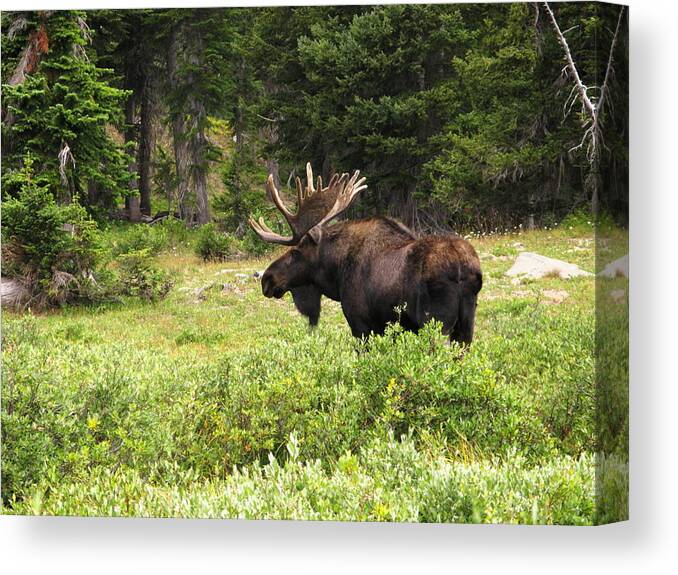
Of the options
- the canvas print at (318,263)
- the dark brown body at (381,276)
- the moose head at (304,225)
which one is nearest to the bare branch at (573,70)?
the canvas print at (318,263)

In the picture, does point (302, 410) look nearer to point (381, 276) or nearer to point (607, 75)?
point (381, 276)

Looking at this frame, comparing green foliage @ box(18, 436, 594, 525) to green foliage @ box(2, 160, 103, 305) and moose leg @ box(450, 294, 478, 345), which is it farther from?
green foliage @ box(2, 160, 103, 305)

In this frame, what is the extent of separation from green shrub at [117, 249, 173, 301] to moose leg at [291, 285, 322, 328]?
1.27 metres

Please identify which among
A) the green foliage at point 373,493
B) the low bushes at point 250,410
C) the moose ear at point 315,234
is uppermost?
the moose ear at point 315,234

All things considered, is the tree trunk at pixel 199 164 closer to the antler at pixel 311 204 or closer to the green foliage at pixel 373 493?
the antler at pixel 311 204

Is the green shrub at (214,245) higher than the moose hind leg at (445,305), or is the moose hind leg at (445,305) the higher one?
the green shrub at (214,245)

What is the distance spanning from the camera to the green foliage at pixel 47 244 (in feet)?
30.3

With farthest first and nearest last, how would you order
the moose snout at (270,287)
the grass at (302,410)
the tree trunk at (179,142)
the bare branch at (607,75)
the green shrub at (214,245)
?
the moose snout at (270,287) < the green shrub at (214,245) < the tree trunk at (179,142) < the bare branch at (607,75) < the grass at (302,410)

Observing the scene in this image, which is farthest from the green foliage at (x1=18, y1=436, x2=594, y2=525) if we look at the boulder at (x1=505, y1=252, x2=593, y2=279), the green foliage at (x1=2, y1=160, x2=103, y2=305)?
the green foliage at (x1=2, y1=160, x2=103, y2=305)

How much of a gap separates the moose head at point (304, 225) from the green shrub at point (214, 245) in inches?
11.2

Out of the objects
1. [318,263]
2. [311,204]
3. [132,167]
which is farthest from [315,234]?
[132,167]

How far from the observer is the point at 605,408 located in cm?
779

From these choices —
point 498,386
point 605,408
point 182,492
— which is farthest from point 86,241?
point 605,408

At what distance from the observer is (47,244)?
942 cm
